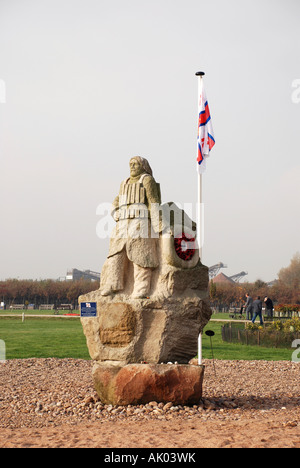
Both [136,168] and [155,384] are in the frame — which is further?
[136,168]

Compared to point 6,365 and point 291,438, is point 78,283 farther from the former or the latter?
point 291,438

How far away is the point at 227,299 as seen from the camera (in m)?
50.2

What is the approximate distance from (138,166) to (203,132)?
3.67 metres

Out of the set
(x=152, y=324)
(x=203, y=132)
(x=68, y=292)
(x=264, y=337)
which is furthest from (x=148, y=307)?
(x=68, y=292)

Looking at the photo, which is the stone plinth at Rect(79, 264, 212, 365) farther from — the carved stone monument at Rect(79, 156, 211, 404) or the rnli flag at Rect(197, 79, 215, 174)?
the rnli flag at Rect(197, 79, 215, 174)

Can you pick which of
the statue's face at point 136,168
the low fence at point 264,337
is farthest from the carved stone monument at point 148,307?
the low fence at point 264,337

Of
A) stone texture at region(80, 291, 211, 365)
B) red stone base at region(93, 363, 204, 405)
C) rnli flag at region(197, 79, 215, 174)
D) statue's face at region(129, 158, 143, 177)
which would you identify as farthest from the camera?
rnli flag at region(197, 79, 215, 174)

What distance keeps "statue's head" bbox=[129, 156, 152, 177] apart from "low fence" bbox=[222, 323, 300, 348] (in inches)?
381

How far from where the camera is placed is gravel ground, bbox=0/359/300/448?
17.9 feet

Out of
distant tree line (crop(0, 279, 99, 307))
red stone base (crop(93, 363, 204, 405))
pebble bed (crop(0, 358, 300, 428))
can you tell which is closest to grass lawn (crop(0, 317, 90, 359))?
pebble bed (crop(0, 358, 300, 428))

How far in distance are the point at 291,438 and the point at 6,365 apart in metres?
7.91

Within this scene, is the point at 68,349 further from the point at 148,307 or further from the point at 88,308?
the point at 148,307

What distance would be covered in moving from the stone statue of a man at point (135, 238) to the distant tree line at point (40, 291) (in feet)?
143

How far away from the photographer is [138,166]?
8.13 meters
